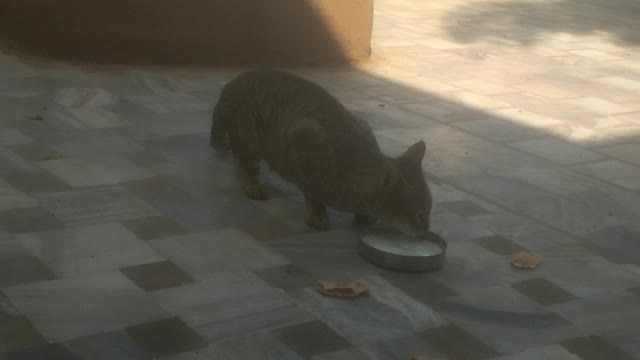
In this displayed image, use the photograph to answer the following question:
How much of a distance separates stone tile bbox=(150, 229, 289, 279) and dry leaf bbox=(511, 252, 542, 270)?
1.01 meters

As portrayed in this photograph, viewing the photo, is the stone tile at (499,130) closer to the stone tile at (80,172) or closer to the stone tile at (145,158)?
the stone tile at (145,158)

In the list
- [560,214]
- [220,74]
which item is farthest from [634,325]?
[220,74]

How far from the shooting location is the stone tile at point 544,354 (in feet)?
11.4

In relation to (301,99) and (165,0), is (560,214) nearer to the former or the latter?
(301,99)

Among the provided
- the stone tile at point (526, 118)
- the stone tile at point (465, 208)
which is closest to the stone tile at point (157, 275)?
the stone tile at point (465, 208)

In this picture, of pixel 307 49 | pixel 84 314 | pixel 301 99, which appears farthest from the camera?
pixel 307 49

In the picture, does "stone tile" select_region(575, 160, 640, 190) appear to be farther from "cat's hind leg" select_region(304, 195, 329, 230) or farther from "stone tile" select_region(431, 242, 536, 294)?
"cat's hind leg" select_region(304, 195, 329, 230)

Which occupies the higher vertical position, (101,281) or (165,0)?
(165,0)

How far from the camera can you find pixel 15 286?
11.8 ft

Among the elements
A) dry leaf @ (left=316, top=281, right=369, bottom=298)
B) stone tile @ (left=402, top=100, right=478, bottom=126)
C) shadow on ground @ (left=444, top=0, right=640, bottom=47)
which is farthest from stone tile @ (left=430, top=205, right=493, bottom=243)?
shadow on ground @ (left=444, top=0, right=640, bottom=47)

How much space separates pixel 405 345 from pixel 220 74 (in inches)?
169

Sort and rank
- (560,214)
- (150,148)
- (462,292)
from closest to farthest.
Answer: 1. (462,292)
2. (560,214)
3. (150,148)

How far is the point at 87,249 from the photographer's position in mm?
4016

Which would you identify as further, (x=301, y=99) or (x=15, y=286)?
(x=301, y=99)
